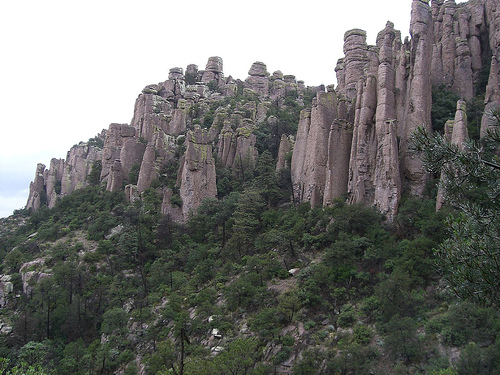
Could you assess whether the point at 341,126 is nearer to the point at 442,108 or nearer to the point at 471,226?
the point at 442,108

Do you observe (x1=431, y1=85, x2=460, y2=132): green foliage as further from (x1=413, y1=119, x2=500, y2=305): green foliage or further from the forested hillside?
(x1=413, y1=119, x2=500, y2=305): green foliage

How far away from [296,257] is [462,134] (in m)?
13.0

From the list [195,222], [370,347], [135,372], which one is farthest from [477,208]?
[195,222]

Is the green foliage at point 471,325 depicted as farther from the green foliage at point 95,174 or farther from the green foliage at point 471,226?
the green foliage at point 95,174

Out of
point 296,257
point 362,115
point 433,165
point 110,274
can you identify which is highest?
point 362,115

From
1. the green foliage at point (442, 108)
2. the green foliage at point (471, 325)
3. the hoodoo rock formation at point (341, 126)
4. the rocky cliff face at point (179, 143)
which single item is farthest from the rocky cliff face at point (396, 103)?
the green foliage at point (471, 325)

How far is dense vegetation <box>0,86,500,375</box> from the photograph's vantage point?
18.5 metres


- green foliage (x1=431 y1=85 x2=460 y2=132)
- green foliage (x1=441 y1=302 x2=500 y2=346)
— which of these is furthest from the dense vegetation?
green foliage (x1=431 y1=85 x2=460 y2=132)

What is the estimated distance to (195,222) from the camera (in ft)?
129

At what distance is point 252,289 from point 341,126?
15248 millimetres

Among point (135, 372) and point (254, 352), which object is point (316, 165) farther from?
point (135, 372)

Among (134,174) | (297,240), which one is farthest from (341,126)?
(134,174)

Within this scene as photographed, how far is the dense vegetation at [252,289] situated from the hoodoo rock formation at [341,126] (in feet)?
6.41

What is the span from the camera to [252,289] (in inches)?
1054
